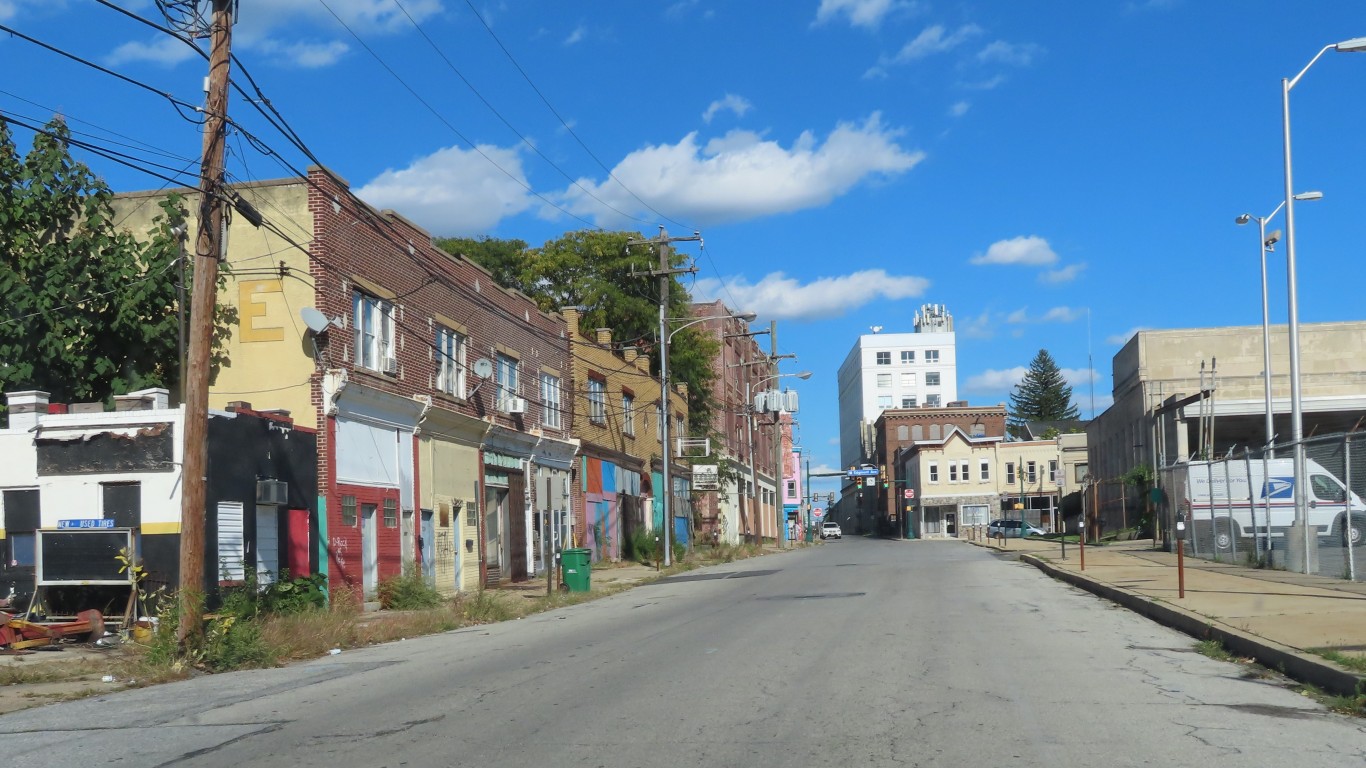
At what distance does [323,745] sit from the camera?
8.87 meters

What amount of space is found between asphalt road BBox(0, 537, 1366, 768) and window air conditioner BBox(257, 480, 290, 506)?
487 cm

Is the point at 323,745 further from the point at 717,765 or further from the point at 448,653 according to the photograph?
the point at 448,653

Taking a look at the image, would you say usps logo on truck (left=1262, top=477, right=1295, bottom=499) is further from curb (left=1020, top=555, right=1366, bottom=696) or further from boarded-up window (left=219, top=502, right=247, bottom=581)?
boarded-up window (left=219, top=502, right=247, bottom=581)

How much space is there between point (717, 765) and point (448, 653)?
872 cm

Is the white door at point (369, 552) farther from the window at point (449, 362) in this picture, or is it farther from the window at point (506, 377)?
the window at point (506, 377)

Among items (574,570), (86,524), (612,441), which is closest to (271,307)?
(86,524)

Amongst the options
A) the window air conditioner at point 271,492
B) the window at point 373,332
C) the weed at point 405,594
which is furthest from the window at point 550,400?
the window air conditioner at point 271,492

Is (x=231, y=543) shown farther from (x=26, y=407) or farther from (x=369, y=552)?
(x=369, y=552)

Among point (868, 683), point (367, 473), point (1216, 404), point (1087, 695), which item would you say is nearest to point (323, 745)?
point (868, 683)

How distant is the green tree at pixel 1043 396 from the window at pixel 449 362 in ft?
359

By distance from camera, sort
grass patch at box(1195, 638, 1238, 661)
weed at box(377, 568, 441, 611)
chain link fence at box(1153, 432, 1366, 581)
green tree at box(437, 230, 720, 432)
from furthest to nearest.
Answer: green tree at box(437, 230, 720, 432), weed at box(377, 568, 441, 611), chain link fence at box(1153, 432, 1366, 581), grass patch at box(1195, 638, 1238, 661)

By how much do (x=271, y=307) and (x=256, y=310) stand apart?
1.12 ft

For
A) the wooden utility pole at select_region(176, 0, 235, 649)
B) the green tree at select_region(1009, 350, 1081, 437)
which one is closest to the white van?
the wooden utility pole at select_region(176, 0, 235, 649)

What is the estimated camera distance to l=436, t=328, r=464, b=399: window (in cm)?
2952
